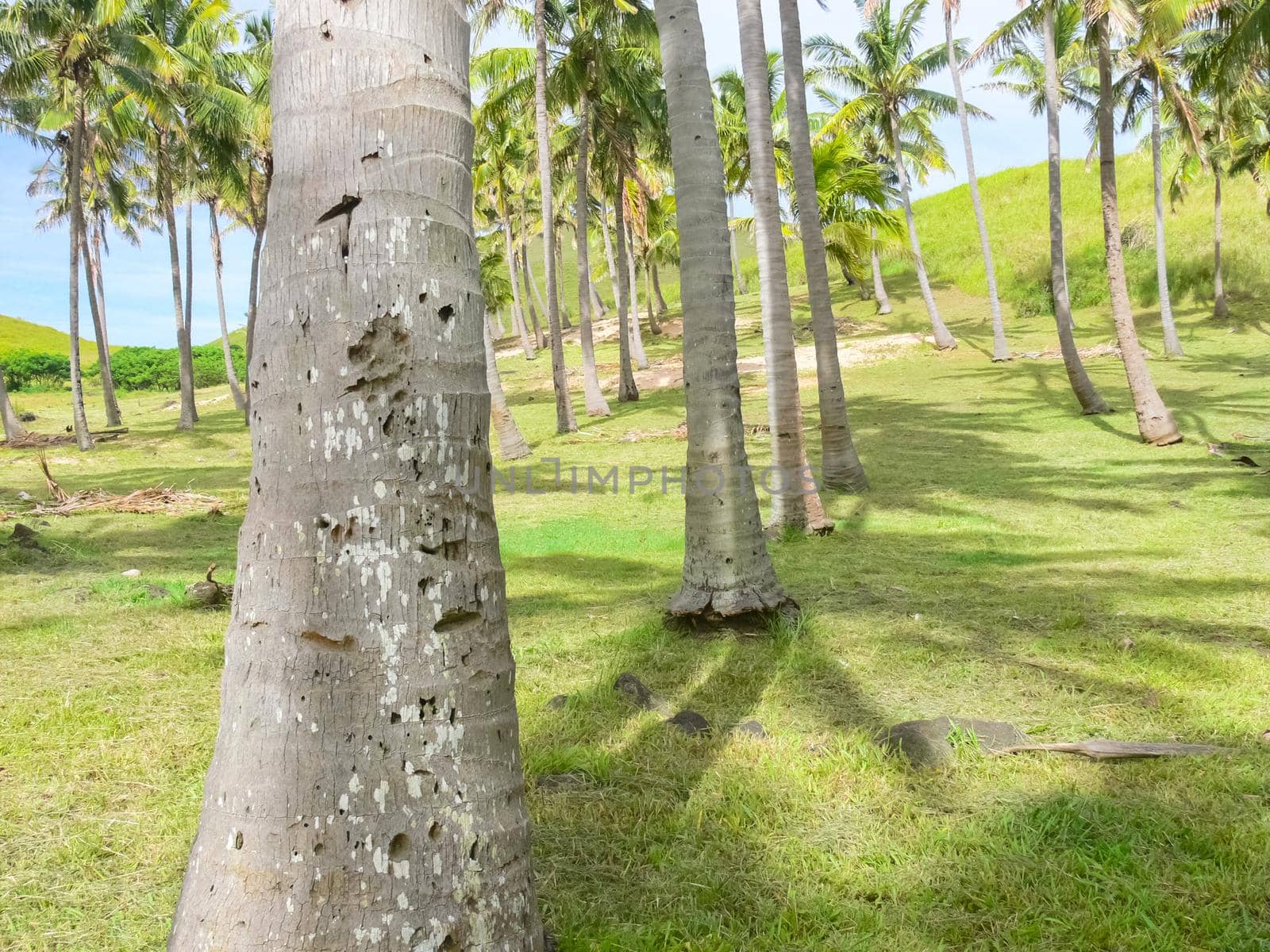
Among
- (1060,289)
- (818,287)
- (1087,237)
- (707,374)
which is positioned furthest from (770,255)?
(1087,237)

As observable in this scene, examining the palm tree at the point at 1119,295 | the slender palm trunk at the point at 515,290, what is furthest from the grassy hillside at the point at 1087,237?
the palm tree at the point at 1119,295

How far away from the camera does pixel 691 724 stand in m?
4.00

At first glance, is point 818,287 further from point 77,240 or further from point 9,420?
point 9,420

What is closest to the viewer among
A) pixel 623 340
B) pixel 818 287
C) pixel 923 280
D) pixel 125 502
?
pixel 818 287

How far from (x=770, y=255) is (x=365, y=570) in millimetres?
7368

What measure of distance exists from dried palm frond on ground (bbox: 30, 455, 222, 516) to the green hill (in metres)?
44.4

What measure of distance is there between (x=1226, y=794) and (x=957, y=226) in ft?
138

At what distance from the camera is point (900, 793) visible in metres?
3.28

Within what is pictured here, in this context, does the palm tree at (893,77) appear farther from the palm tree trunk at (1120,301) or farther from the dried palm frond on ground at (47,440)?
the dried palm frond on ground at (47,440)

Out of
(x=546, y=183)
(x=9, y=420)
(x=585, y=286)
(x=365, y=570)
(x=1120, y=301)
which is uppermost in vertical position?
(x=546, y=183)

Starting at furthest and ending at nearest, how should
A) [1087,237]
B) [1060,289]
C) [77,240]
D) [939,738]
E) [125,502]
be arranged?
[1087,237]
[77,240]
[1060,289]
[125,502]
[939,738]

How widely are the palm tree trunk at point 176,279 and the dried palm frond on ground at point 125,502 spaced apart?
11.9 metres

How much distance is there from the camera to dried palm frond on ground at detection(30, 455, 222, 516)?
39.6ft

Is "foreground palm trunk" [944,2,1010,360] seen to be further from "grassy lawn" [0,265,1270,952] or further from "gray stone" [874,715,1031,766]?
"gray stone" [874,715,1031,766]
